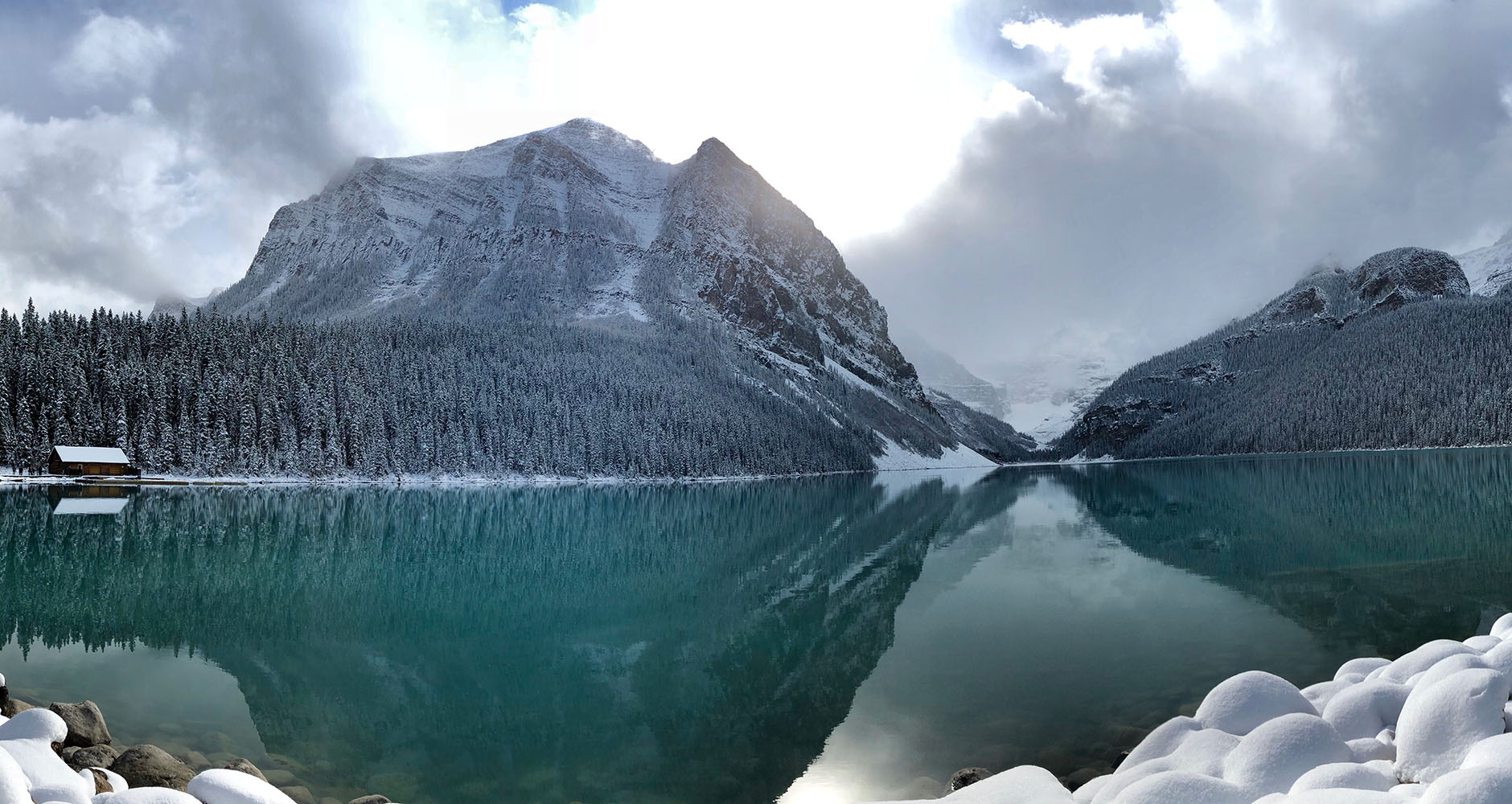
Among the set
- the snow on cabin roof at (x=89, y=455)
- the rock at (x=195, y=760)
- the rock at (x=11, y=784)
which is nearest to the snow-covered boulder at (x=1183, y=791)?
the rock at (x=11, y=784)

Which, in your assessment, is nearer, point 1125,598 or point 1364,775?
point 1364,775

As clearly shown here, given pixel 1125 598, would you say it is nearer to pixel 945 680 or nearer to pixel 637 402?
pixel 945 680

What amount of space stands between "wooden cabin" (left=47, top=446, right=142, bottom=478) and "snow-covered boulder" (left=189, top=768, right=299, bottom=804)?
97.4 metres

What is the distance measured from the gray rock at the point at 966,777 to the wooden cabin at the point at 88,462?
4010 inches

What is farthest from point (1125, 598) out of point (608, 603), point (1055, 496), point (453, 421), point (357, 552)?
point (453, 421)

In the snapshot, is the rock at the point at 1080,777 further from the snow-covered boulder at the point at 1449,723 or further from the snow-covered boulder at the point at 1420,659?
the snow-covered boulder at the point at 1420,659

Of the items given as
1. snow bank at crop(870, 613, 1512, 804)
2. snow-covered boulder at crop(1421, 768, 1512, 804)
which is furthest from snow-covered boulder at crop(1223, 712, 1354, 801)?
snow-covered boulder at crop(1421, 768, 1512, 804)

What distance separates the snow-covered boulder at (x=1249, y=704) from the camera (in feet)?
32.8

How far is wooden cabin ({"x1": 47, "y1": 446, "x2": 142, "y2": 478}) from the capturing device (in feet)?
265

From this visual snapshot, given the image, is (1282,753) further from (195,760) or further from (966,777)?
(195,760)

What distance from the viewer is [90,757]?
1020cm

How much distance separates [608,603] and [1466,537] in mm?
38181

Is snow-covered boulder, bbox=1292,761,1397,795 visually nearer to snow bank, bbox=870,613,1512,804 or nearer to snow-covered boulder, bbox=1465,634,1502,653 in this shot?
snow bank, bbox=870,613,1512,804

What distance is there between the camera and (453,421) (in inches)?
4348
